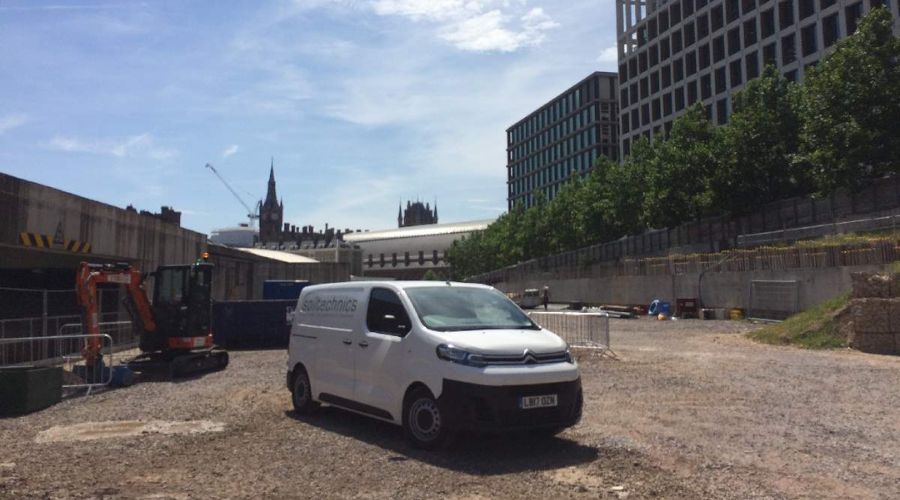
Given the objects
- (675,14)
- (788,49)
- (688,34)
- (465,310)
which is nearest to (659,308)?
(788,49)

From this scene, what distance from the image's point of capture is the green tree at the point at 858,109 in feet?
109

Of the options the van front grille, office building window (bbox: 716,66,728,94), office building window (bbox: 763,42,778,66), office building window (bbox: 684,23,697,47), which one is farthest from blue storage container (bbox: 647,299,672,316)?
office building window (bbox: 684,23,697,47)

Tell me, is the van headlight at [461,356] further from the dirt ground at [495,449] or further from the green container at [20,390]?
the green container at [20,390]

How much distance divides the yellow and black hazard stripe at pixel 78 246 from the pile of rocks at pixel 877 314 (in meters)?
23.0

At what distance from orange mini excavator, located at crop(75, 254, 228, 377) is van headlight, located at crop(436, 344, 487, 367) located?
1133 centimetres

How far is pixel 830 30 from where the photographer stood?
178 ft

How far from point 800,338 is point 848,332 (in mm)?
1833

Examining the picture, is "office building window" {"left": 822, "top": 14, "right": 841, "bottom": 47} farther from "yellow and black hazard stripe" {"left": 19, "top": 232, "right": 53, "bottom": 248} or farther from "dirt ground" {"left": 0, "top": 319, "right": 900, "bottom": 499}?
"yellow and black hazard stripe" {"left": 19, "top": 232, "right": 53, "bottom": 248}

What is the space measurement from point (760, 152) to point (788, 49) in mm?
20694

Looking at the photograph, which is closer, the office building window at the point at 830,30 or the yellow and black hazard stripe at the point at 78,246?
the yellow and black hazard stripe at the point at 78,246

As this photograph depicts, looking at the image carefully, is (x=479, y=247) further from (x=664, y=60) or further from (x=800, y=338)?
(x=800, y=338)

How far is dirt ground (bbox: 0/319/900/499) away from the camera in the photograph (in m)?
6.46

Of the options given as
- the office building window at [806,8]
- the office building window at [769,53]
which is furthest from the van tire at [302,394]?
the office building window at [769,53]

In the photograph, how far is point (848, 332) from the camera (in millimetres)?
19766
